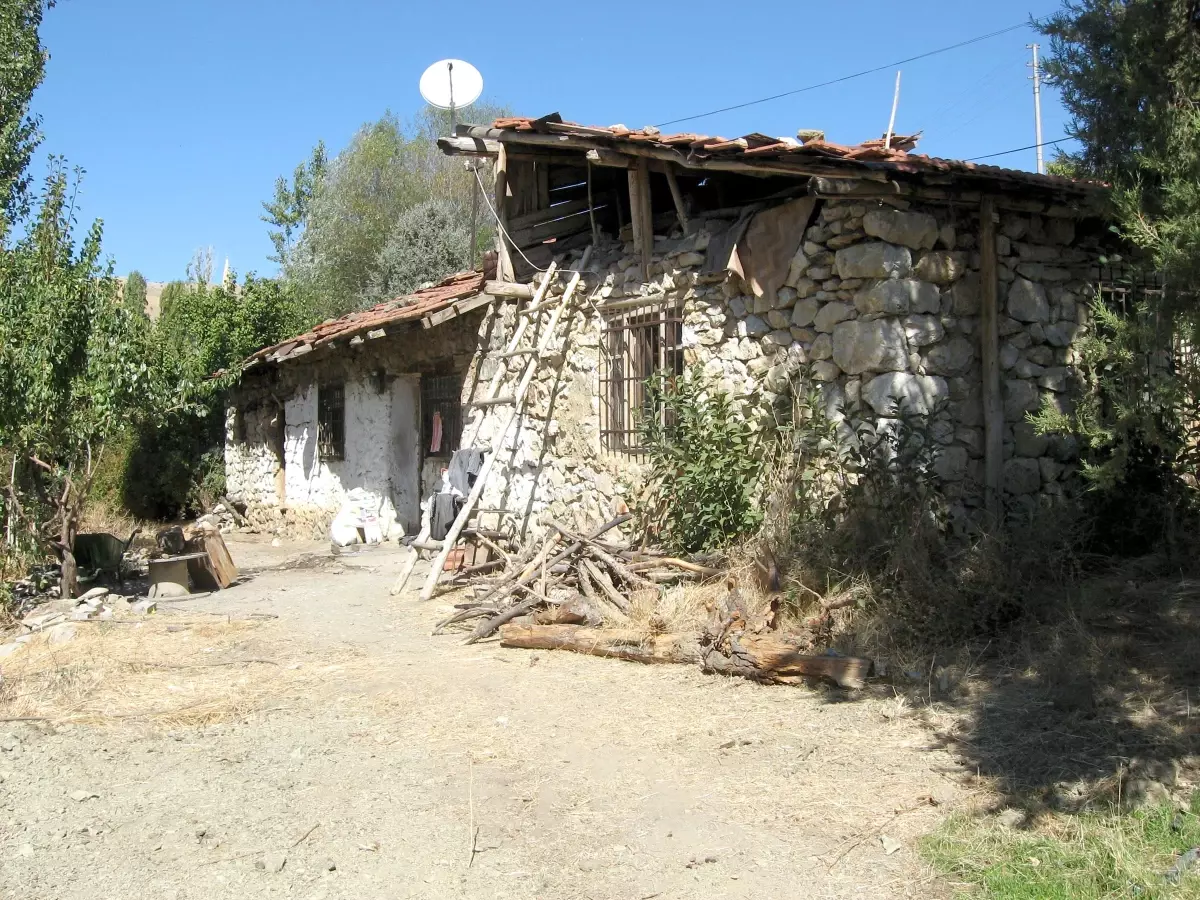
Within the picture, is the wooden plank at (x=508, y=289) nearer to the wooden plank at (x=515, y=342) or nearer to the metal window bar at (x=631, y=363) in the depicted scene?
the wooden plank at (x=515, y=342)

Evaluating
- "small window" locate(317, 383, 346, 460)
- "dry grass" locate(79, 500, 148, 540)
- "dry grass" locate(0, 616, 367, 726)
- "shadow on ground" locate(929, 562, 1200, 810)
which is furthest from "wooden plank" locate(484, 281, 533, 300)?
"dry grass" locate(79, 500, 148, 540)

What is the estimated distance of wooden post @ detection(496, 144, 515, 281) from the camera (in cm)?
977

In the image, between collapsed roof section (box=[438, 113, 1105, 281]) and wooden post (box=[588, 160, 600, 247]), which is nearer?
collapsed roof section (box=[438, 113, 1105, 281])

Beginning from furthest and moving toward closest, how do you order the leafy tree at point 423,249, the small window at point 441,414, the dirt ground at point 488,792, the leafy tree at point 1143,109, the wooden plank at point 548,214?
the leafy tree at point 423,249 → the small window at point 441,414 → the wooden plank at point 548,214 → the leafy tree at point 1143,109 → the dirt ground at point 488,792

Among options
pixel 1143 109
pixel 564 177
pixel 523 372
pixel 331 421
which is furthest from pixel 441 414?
pixel 1143 109

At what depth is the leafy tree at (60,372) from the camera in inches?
334

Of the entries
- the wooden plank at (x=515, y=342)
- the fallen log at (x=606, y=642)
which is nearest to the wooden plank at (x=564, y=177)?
the wooden plank at (x=515, y=342)

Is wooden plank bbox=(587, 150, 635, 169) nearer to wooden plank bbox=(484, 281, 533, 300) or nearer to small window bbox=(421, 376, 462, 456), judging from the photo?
wooden plank bbox=(484, 281, 533, 300)

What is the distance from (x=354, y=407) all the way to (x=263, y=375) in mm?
3765

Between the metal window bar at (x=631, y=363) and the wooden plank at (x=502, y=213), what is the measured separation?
59.5 inches

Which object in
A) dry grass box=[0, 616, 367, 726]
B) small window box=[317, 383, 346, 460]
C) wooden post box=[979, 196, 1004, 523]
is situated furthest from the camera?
small window box=[317, 383, 346, 460]

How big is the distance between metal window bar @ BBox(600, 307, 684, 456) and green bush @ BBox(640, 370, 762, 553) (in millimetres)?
566

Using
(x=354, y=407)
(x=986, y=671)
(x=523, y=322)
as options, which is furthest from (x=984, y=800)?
(x=354, y=407)

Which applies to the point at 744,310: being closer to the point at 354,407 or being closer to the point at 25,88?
the point at 354,407
